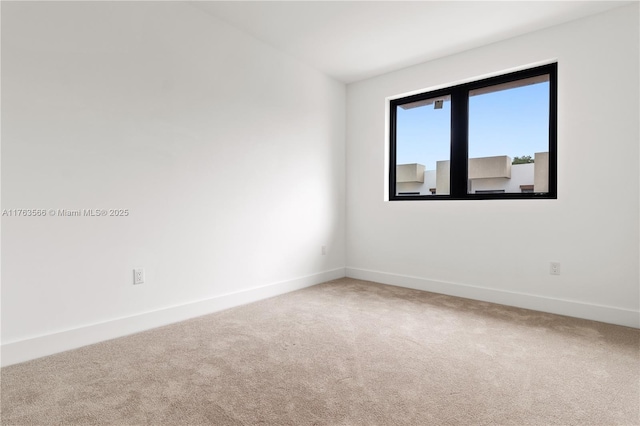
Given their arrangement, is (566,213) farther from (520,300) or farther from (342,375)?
(342,375)

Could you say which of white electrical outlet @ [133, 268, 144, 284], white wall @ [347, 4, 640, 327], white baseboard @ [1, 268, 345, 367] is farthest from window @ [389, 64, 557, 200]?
white electrical outlet @ [133, 268, 144, 284]

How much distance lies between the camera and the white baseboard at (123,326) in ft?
6.30

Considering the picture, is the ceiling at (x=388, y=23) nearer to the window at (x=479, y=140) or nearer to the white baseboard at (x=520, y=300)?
the window at (x=479, y=140)

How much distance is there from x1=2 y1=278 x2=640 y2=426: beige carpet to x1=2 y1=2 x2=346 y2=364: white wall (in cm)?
29

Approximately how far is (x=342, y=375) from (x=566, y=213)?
7.79 feet

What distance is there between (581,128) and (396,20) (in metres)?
1.77

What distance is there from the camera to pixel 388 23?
2.90 metres

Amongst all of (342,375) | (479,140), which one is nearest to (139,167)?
(342,375)

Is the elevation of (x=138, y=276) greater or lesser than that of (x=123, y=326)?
greater

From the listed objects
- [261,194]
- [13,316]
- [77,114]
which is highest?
[77,114]

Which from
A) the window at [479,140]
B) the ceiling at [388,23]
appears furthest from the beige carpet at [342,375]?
the ceiling at [388,23]

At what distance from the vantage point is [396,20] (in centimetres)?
285

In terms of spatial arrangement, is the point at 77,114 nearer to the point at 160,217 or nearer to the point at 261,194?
the point at 160,217

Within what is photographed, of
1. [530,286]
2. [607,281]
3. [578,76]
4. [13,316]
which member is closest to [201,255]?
[13,316]
